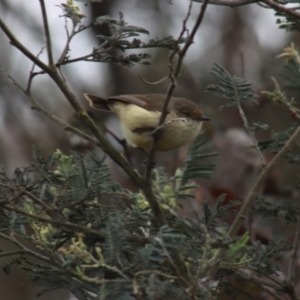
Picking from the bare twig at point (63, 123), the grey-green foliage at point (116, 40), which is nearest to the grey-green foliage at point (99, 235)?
the bare twig at point (63, 123)

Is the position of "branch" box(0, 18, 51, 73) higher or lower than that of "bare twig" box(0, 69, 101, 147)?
higher

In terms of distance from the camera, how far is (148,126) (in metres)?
3.12

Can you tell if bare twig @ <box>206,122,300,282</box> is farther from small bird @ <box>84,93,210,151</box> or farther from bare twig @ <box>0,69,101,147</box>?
small bird @ <box>84,93,210,151</box>

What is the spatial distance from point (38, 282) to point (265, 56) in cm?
433

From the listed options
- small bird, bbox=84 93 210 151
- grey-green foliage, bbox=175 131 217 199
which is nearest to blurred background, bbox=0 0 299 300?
small bird, bbox=84 93 210 151

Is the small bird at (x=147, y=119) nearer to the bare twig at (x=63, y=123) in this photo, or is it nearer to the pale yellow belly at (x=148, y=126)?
the pale yellow belly at (x=148, y=126)

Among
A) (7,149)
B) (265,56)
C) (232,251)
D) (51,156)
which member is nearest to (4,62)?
(7,149)

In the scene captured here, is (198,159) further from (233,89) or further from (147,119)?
(147,119)

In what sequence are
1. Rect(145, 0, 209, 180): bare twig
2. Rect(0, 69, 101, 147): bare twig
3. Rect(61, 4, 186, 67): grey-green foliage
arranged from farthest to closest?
Rect(61, 4, 186, 67): grey-green foliage, Rect(0, 69, 101, 147): bare twig, Rect(145, 0, 209, 180): bare twig

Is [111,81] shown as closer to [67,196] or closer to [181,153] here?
[181,153]

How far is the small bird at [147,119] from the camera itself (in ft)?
9.91

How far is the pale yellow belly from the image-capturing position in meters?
2.99

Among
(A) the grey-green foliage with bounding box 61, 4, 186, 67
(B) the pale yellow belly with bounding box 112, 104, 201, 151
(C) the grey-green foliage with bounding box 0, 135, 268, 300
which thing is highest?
(A) the grey-green foliage with bounding box 61, 4, 186, 67

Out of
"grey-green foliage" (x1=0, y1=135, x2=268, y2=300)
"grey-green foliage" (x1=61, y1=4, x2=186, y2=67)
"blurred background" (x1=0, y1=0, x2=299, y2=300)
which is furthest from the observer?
"blurred background" (x1=0, y1=0, x2=299, y2=300)
